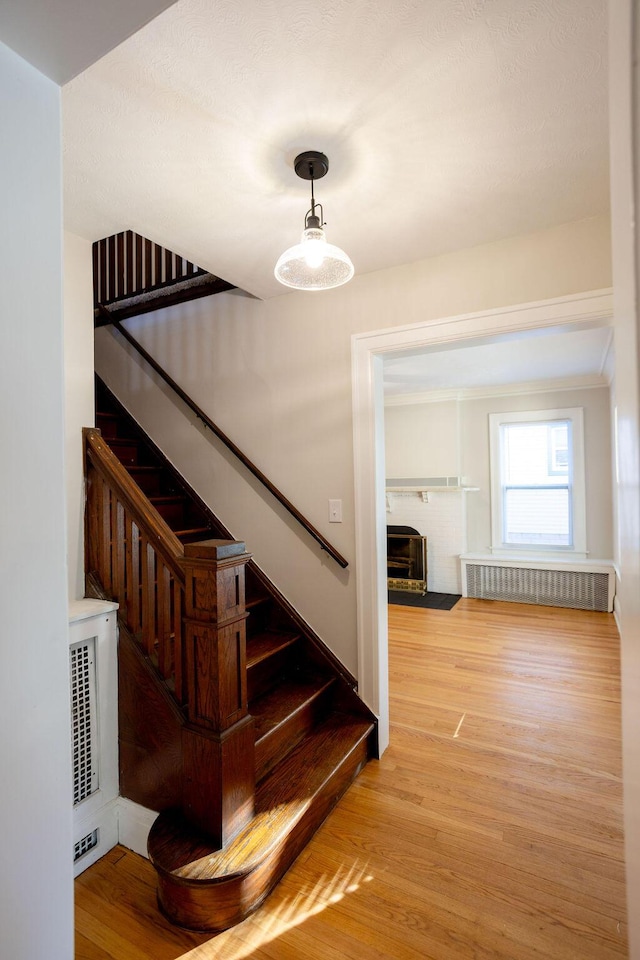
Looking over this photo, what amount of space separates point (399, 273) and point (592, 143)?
0.98 meters

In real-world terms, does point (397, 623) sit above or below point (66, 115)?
below

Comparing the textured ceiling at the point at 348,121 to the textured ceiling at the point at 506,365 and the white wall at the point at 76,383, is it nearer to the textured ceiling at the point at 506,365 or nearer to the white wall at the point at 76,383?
the white wall at the point at 76,383

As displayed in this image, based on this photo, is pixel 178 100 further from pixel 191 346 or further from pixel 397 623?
pixel 397 623

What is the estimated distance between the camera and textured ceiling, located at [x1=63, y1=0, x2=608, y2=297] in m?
1.15

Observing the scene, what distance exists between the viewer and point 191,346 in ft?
10.3

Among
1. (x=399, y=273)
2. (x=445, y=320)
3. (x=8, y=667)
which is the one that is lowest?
(x=8, y=667)

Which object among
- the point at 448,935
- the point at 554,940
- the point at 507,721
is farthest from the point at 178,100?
the point at 507,721

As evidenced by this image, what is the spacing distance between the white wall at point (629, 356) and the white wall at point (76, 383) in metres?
2.05

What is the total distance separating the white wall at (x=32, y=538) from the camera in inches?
30.2

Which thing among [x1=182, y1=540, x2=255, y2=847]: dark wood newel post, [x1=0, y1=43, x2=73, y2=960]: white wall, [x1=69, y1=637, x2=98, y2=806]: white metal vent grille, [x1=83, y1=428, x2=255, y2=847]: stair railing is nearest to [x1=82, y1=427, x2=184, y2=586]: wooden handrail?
[x1=83, y1=428, x2=255, y2=847]: stair railing

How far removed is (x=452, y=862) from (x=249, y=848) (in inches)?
31.6

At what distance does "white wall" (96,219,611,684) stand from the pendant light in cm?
70

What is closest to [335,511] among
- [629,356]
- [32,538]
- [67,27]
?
[32,538]

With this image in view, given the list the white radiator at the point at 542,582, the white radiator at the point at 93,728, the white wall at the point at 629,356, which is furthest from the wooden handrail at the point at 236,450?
the white radiator at the point at 542,582
